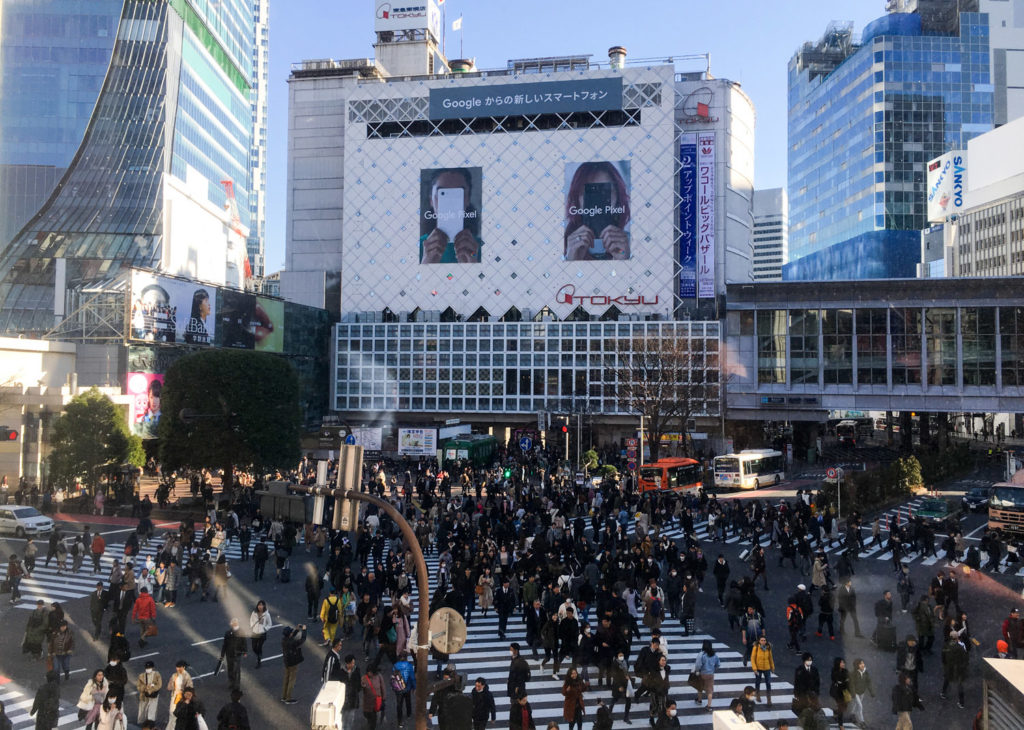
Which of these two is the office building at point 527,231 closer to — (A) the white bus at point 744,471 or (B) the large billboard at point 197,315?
(B) the large billboard at point 197,315

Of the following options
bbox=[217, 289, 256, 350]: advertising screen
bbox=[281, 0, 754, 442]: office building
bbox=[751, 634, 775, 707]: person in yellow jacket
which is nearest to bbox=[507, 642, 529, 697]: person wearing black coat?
bbox=[751, 634, 775, 707]: person in yellow jacket

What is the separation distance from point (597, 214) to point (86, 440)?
54231 millimetres

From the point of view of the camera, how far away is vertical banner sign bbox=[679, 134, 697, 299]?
79.5m

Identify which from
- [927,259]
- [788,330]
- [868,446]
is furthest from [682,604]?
[927,259]

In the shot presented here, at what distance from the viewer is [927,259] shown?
131m

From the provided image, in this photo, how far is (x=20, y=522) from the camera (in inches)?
1272

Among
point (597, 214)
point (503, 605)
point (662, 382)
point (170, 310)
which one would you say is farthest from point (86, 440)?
point (597, 214)

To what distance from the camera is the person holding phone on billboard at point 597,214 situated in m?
80.4

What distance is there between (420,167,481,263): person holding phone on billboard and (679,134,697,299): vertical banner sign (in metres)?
20.3

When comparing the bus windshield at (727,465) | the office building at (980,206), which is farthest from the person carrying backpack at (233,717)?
the office building at (980,206)

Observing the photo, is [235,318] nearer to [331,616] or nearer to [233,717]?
[331,616]

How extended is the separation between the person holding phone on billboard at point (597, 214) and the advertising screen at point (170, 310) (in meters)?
36.4

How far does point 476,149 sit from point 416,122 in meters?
7.18

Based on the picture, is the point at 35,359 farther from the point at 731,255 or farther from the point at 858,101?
the point at 858,101
